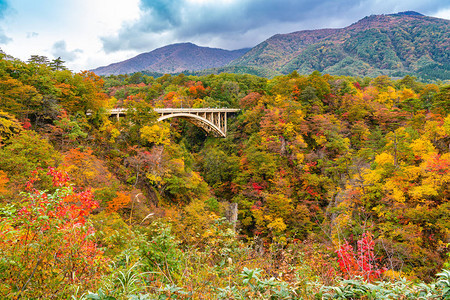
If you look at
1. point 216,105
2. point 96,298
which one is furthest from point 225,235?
point 216,105

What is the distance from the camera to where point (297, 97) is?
1050 inches

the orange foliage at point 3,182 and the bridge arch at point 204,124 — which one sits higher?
the bridge arch at point 204,124

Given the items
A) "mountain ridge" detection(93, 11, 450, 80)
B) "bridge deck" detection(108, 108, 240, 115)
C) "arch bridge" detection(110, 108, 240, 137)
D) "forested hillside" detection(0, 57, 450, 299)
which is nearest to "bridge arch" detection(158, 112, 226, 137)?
"arch bridge" detection(110, 108, 240, 137)

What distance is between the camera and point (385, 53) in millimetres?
118688

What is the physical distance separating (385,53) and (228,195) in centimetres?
13750

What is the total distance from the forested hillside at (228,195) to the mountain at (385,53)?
84.8 metres

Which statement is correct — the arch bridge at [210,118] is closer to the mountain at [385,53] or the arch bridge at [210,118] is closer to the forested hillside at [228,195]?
the forested hillside at [228,195]

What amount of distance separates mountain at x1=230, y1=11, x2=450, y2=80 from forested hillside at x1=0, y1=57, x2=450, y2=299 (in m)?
84.8

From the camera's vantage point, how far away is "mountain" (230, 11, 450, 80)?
101431 millimetres

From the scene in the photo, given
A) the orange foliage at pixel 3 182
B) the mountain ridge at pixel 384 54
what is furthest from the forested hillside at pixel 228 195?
the mountain ridge at pixel 384 54

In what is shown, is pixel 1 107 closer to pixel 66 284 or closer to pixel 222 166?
pixel 66 284

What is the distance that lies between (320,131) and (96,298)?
23691 millimetres

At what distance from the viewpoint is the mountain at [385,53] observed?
101431mm

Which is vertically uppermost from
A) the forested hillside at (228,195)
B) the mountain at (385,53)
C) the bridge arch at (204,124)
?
the mountain at (385,53)
